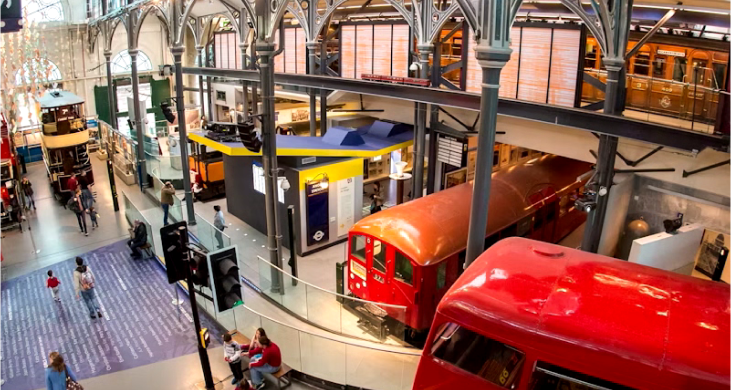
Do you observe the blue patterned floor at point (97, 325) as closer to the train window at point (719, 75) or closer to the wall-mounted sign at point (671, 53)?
the train window at point (719, 75)

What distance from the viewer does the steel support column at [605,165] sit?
10664 millimetres

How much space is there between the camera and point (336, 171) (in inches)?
625

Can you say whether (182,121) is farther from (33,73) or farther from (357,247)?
(33,73)

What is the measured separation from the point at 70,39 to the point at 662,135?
3215 cm

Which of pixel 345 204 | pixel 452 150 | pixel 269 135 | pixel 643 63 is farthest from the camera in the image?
pixel 452 150

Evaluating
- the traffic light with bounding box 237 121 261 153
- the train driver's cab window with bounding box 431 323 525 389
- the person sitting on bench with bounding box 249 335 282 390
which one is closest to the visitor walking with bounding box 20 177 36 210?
the traffic light with bounding box 237 121 261 153

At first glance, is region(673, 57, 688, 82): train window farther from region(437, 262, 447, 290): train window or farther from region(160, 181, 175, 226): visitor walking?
region(160, 181, 175, 226): visitor walking

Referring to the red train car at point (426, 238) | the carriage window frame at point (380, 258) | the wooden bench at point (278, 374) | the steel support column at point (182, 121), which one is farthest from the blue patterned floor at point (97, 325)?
the carriage window frame at point (380, 258)

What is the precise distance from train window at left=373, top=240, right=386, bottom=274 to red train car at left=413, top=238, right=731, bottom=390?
422cm

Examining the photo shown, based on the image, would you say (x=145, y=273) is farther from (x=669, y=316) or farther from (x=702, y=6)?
(x=702, y=6)

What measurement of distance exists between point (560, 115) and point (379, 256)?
5085mm

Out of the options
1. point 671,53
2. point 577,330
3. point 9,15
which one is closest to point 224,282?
point 577,330

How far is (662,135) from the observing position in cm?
1012

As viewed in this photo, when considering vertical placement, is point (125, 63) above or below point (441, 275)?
above
